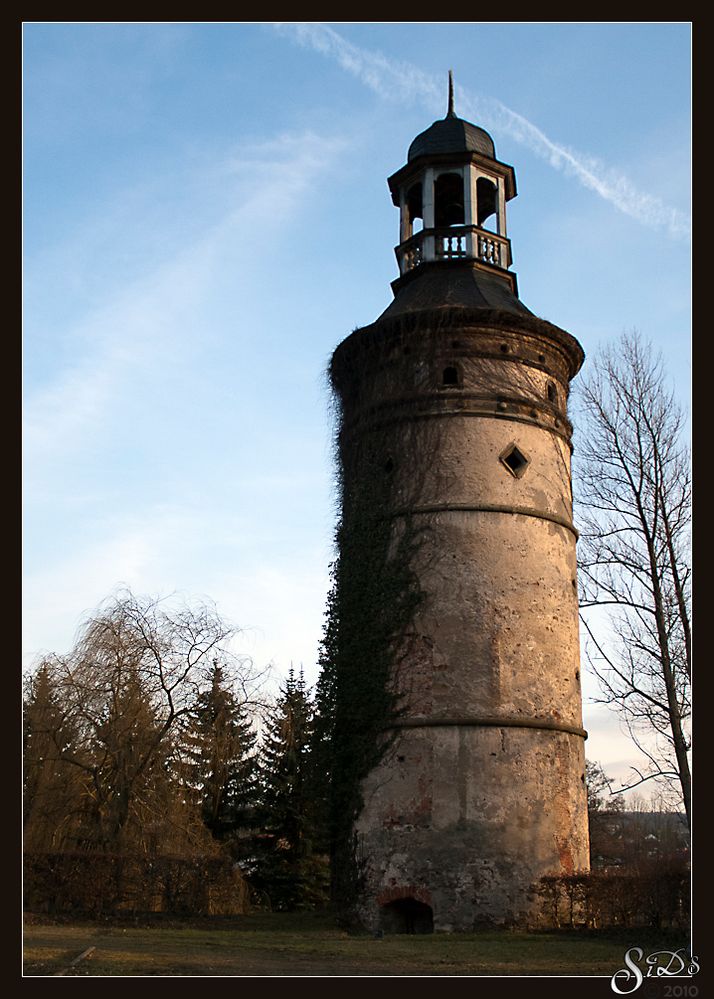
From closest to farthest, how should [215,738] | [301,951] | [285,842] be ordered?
[301,951], [215,738], [285,842]

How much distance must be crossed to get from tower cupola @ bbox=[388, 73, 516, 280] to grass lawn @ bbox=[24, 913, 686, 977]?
42.6 ft

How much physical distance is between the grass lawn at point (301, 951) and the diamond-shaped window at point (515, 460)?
7882mm

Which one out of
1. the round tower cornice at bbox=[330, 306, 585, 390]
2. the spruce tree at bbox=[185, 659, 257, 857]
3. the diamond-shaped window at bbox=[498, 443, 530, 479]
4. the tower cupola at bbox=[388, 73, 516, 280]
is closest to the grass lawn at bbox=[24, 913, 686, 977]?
the spruce tree at bbox=[185, 659, 257, 857]

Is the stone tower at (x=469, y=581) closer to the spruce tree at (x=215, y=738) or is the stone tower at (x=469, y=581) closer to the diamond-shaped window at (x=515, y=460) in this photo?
the diamond-shaped window at (x=515, y=460)

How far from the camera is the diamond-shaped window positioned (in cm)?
2016

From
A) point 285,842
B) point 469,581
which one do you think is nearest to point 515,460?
point 469,581

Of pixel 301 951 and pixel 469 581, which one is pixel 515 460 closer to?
pixel 469 581

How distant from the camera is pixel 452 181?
2423 centimetres

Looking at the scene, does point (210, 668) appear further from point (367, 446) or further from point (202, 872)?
point (367, 446)

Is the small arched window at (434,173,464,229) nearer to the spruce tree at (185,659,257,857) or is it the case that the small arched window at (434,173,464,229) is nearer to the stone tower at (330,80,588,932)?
the stone tower at (330,80,588,932)

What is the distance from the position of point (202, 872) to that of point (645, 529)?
1016cm

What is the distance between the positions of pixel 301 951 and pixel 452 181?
53.9 ft

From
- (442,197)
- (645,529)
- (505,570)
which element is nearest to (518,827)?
(505,570)

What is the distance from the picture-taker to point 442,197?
24.9 metres
